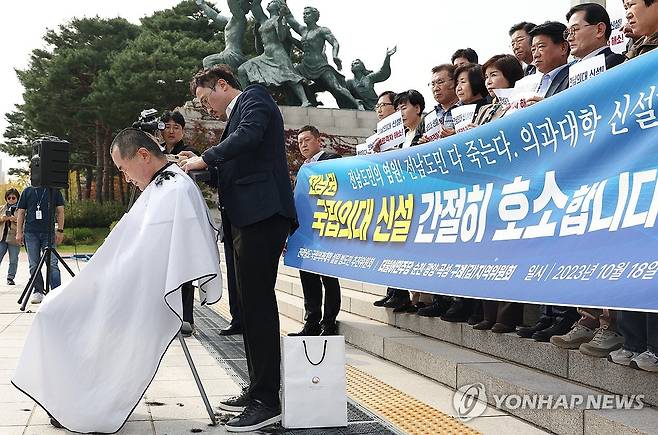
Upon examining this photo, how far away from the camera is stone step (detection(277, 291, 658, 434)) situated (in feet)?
9.82

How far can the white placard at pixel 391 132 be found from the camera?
6224 mm

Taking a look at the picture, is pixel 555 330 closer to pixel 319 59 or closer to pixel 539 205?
pixel 539 205

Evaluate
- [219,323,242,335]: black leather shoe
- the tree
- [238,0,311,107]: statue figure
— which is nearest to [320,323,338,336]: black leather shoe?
[219,323,242,335]: black leather shoe

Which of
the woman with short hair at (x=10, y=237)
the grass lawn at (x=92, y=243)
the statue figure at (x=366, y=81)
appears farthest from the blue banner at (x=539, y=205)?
the grass lawn at (x=92, y=243)

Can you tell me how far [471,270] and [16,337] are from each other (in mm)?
4552

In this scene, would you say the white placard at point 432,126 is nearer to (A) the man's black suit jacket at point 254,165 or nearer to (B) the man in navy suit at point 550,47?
(B) the man in navy suit at point 550,47

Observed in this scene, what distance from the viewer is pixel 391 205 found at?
5.02 m

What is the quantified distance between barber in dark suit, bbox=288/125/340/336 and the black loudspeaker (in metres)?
3.91

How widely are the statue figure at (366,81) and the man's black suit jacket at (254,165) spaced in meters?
25.1

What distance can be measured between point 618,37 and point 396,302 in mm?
2596

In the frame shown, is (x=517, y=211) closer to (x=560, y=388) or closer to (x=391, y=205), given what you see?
(x=560, y=388)

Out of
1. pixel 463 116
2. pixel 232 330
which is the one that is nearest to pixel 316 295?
pixel 232 330

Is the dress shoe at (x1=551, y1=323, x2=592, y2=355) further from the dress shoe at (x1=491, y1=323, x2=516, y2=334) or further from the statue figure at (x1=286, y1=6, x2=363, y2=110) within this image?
the statue figure at (x1=286, y1=6, x2=363, y2=110)

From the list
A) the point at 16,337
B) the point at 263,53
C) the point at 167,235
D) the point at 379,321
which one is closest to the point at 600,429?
the point at 167,235
